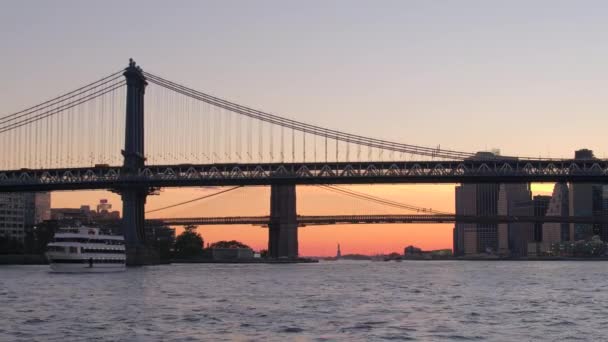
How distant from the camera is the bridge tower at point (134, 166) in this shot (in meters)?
119

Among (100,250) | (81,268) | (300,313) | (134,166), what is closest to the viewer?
(300,313)

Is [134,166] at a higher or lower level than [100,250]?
higher

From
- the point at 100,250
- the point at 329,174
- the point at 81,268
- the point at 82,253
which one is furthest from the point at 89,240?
the point at 329,174

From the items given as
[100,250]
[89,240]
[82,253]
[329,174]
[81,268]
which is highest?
[329,174]

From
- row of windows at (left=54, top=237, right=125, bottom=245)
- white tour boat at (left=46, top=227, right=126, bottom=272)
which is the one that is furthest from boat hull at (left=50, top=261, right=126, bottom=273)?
row of windows at (left=54, top=237, right=125, bottom=245)

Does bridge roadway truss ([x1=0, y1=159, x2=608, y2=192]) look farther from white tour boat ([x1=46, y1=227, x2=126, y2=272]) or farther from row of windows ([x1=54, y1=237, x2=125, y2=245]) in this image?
white tour boat ([x1=46, y1=227, x2=126, y2=272])

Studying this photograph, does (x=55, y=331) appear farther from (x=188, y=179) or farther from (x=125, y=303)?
(x=188, y=179)

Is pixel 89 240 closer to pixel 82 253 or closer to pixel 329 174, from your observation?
pixel 82 253

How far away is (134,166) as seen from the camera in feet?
393

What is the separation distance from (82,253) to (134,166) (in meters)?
20.5

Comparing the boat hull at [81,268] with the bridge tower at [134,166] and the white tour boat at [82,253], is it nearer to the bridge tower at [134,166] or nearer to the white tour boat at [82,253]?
the white tour boat at [82,253]

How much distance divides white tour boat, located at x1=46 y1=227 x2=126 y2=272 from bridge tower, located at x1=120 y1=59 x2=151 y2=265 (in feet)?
39.8

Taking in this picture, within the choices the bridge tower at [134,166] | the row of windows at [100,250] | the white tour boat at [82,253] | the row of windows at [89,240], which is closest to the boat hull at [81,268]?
the white tour boat at [82,253]

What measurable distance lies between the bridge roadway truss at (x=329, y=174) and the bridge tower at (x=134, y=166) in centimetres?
134
